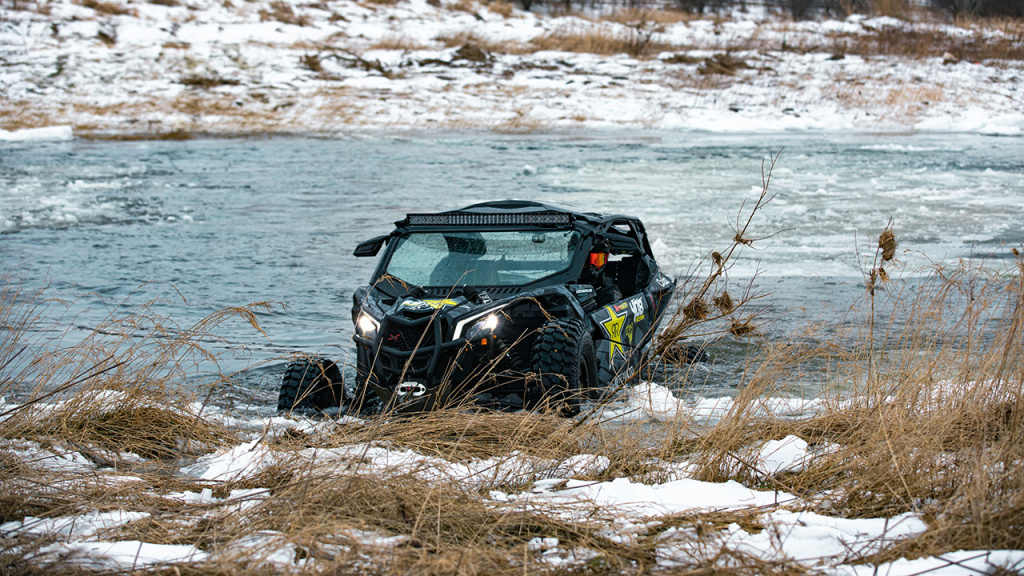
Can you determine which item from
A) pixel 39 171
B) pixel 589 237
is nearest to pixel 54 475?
pixel 589 237

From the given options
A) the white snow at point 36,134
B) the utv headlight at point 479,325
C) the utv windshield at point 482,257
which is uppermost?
the utv windshield at point 482,257

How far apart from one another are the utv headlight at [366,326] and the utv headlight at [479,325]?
22.1 inches

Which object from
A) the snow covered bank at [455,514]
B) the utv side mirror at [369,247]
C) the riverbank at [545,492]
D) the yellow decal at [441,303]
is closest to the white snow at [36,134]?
the utv side mirror at [369,247]

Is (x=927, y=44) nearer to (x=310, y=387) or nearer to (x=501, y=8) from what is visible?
(x=501, y=8)

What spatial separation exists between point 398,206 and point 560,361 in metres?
10.7

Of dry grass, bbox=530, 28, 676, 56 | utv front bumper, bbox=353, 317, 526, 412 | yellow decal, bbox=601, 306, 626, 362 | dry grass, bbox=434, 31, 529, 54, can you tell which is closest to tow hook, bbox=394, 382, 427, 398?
utv front bumper, bbox=353, 317, 526, 412

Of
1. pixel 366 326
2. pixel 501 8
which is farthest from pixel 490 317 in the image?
pixel 501 8

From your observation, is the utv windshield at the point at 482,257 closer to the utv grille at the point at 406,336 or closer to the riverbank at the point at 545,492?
the utv grille at the point at 406,336

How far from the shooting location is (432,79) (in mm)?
29719

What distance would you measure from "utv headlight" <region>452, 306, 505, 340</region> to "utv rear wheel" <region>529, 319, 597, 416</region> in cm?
31

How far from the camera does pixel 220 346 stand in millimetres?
8367

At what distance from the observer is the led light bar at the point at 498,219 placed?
21.9ft

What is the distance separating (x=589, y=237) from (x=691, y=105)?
73.8ft

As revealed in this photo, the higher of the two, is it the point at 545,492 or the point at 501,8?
the point at 501,8
